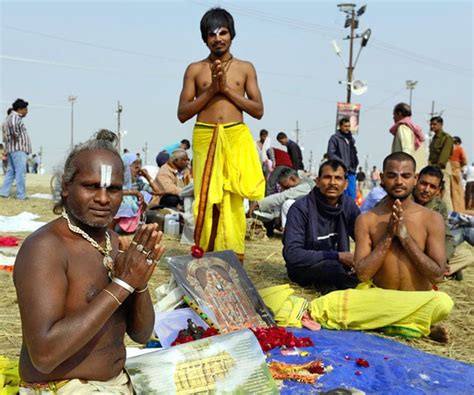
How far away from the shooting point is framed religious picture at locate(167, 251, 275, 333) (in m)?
4.15

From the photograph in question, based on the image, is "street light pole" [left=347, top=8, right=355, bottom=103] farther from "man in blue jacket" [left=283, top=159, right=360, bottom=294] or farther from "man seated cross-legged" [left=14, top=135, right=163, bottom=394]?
"man seated cross-legged" [left=14, top=135, right=163, bottom=394]

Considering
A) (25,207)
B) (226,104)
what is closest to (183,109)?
(226,104)

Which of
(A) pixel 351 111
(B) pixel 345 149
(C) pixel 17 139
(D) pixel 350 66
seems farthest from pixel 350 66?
(C) pixel 17 139

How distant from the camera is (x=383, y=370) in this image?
3.49m

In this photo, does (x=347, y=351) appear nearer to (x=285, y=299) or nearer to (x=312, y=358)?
(x=312, y=358)

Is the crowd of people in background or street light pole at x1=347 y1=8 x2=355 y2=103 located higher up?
street light pole at x1=347 y1=8 x2=355 y2=103

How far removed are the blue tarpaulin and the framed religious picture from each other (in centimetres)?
47

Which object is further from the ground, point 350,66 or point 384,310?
point 350,66

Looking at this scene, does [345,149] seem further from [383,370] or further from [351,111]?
[351,111]

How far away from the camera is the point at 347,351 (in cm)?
380

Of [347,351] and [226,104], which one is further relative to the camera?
[226,104]

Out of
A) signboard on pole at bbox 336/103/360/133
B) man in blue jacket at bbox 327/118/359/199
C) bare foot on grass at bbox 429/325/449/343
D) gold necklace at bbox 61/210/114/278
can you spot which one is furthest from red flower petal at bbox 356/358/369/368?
signboard on pole at bbox 336/103/360/133

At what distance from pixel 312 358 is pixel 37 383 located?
1933mm

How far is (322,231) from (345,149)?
16.7 feet
